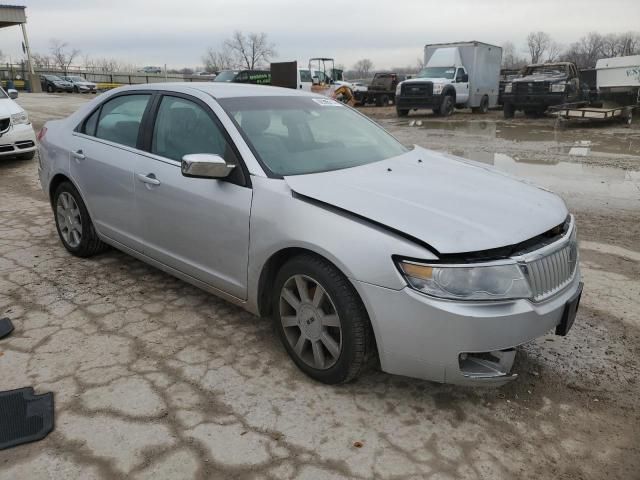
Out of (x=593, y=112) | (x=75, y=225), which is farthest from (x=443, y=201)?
(x=593, y=112)

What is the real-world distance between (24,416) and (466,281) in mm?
2280

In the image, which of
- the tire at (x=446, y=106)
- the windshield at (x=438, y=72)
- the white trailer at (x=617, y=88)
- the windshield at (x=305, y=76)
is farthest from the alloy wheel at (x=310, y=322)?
the windshield at (x=305, y=76)

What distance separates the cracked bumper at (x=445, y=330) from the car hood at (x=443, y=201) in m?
0.28

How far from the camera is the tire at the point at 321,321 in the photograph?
261 cm

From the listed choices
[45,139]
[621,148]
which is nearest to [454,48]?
[621,148]

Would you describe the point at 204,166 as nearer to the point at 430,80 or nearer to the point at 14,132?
the point at 14,132

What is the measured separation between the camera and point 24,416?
103 inches

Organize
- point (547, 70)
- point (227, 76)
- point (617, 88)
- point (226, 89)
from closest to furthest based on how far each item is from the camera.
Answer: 1. point (226, 89)
2. point (617, 88)
3. point (547, 70)
4. point (227, 76)

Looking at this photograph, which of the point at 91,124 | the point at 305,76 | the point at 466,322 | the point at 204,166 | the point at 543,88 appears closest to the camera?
the point at 466,322

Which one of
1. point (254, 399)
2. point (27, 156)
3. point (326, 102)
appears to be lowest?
point (254, 399)

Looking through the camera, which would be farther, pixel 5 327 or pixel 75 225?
pixel 75 225

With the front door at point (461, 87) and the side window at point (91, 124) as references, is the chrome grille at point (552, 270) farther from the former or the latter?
the front door at point (461, 87)

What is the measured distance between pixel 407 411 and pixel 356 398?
278 mm

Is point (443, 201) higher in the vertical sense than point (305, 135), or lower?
lower
